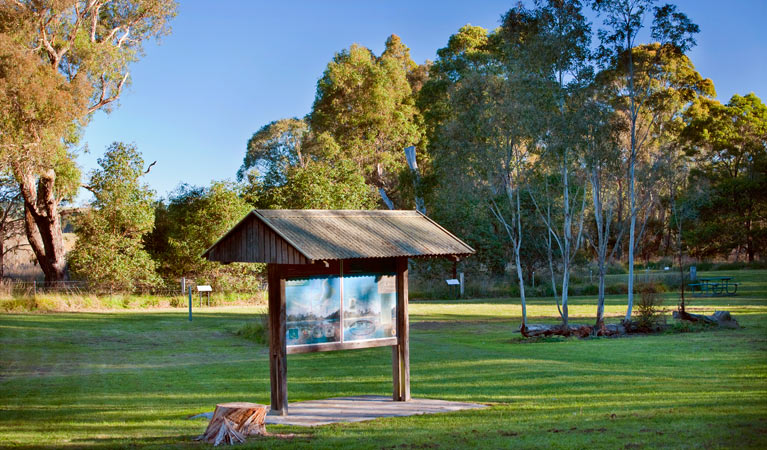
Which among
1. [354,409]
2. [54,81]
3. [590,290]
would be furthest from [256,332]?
[590,290]

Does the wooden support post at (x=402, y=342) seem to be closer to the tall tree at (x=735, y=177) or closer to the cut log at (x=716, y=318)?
the cut log at (x=716, y=318)

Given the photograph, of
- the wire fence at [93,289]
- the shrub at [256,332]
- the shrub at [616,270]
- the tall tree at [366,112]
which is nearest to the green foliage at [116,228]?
the wire fence at [93,289]

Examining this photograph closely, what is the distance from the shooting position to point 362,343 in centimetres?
1111

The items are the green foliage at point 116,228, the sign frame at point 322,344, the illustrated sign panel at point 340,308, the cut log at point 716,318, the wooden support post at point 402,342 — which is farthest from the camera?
the green foliage at point 116,228

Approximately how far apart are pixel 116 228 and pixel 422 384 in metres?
24.1

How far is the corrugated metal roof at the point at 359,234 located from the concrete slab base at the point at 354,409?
2278mm

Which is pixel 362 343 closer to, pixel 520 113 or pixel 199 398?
pixel 199 398

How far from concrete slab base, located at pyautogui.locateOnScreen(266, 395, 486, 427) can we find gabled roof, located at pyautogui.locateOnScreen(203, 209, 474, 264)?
2.25 meters

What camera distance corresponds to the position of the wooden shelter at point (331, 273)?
10.3 metres

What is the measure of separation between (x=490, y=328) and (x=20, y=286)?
19.9 m

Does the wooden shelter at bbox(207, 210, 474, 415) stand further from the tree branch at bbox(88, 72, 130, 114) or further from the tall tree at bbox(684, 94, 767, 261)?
the tall tree at bbox(684, 94, 767, 261)

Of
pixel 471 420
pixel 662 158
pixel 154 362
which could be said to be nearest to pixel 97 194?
pixel 154 362

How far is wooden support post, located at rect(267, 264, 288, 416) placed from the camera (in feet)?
34.1

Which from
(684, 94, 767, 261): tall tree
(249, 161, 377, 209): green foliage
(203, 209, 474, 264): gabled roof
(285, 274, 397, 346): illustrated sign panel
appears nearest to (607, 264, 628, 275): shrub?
(684, 94, 767, 261): tall tree
